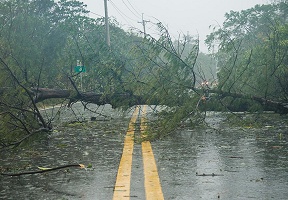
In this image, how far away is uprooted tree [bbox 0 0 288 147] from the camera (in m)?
9.68

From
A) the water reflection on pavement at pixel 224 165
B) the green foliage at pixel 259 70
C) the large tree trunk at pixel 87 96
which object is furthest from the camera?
the large tree trunk at pixel 87 96

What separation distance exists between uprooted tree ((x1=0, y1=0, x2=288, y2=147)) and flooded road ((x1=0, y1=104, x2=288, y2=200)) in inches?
22.4

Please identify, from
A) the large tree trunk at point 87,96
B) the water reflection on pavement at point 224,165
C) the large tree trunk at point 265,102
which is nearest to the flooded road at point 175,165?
the water reflection on pavement at point 224,165

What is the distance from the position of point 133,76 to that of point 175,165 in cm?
452

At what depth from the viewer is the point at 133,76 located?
11.1 m

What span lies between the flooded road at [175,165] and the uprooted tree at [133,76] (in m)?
0.57

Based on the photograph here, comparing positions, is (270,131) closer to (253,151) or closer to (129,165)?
(253,151)

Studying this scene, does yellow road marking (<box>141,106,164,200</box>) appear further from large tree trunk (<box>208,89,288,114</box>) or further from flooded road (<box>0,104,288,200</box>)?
large tree trunk (<box>208,89,288,114</box>)

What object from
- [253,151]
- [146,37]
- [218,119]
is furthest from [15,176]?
[218,119]

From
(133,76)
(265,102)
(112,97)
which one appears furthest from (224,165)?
(112,97)

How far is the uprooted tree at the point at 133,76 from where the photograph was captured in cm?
968

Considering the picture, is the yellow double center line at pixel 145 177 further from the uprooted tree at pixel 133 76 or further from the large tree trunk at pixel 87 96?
the large tree trunk at pixel 87 96

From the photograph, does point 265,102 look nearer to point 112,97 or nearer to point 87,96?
point 112,97

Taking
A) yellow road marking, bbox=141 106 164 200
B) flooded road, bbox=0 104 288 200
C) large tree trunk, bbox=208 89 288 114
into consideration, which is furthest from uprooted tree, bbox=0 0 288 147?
yellow road marking, bbox=141 106 164 200
